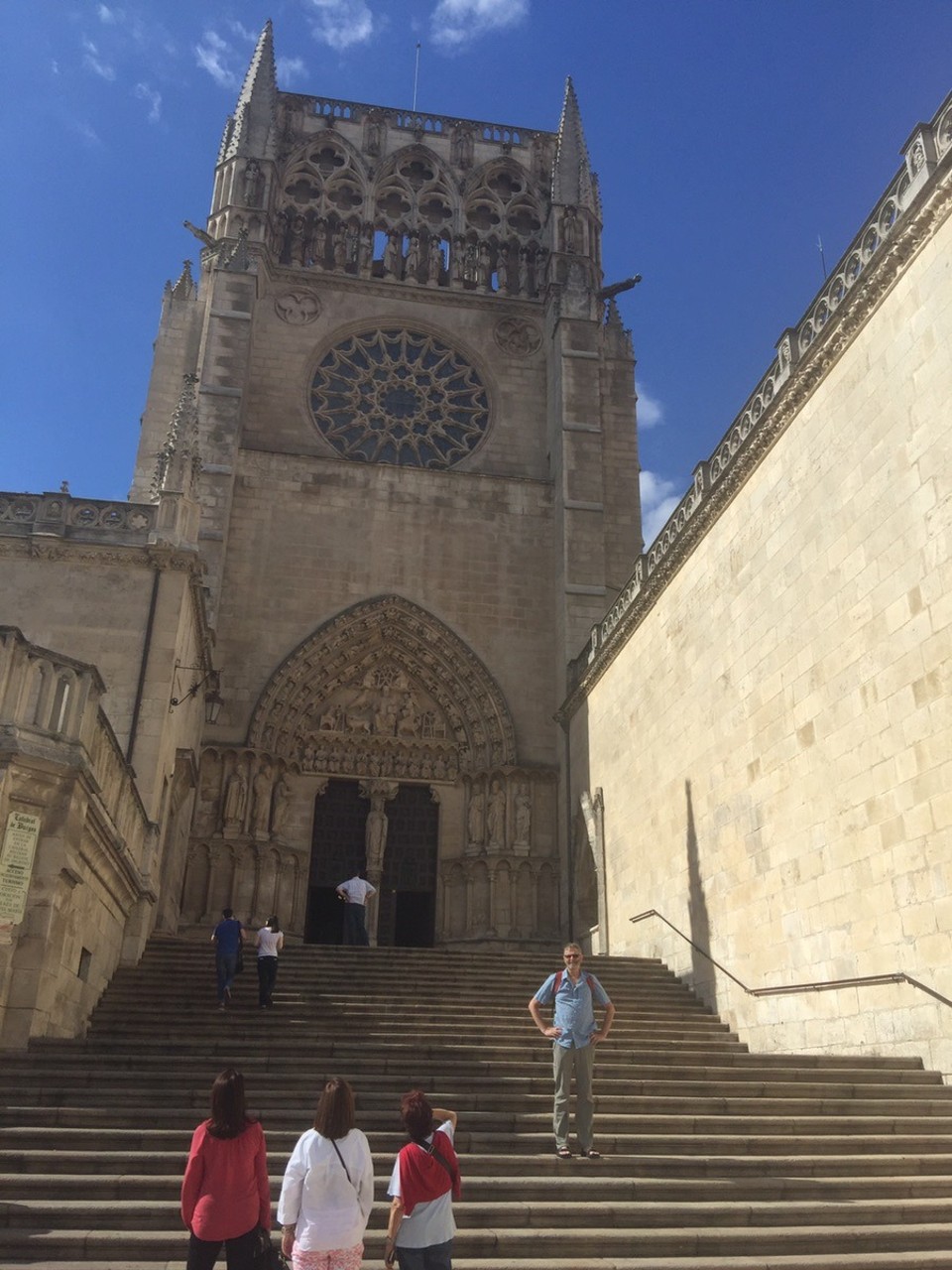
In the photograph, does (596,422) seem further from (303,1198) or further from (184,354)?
(303,1198)

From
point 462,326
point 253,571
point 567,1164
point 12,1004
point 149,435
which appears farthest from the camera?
point 462,326

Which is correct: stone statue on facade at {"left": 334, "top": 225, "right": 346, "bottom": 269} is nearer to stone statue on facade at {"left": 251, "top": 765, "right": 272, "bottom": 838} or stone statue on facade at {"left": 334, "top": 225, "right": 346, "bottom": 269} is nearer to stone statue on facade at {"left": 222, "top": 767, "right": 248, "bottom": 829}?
stone statue on facade at {"left": 251, "top": 765, "right": 272, "bottom": 838}

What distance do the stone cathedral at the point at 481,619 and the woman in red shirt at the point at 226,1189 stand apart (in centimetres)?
466

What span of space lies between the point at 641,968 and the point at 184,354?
15.9 meters

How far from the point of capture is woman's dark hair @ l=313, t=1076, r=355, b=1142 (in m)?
3.62

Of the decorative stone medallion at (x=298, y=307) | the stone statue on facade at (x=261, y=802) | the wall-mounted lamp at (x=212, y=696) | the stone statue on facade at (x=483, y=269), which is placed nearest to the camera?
the wall-mounted lamp at (x=212, y=696)

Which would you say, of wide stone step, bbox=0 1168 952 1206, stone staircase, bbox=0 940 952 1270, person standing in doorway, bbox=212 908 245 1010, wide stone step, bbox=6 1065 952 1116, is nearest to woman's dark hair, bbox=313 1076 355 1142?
stone staircase, bbox=0 940 952 1270

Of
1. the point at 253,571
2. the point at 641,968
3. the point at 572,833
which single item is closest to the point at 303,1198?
the point at 641,968

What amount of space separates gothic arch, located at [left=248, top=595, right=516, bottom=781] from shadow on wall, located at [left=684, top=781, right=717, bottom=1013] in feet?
22.0

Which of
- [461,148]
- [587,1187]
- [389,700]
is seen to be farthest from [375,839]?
[461,148]

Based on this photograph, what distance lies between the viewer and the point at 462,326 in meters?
23.3

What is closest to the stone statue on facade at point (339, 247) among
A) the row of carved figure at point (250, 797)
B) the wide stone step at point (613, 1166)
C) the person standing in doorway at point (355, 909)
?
the row of carved figure at point (250, 797)

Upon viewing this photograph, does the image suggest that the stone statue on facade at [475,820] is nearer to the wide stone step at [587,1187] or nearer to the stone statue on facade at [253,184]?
the wide stone step at [587,1187]

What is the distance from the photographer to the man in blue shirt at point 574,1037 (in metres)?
6.44
